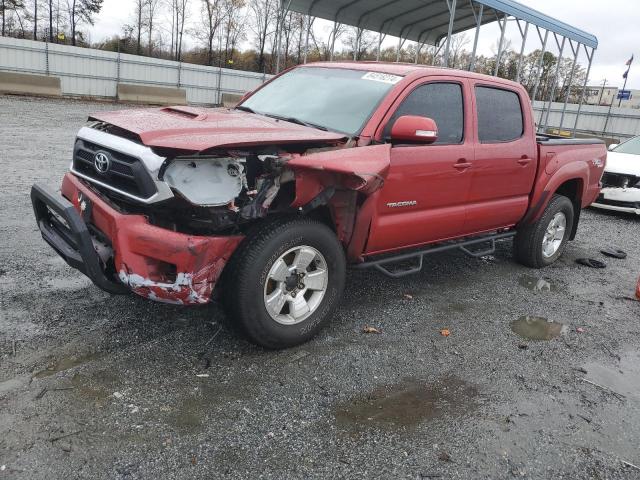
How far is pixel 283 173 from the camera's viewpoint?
3236 mm

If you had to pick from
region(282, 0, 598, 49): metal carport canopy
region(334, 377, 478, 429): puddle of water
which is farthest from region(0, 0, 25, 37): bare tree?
region(334, 377, 478, 429): puddle of water

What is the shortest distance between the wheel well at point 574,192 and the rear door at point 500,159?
102cm

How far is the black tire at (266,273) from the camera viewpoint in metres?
3.10

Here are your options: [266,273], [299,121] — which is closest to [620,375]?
[266,273]

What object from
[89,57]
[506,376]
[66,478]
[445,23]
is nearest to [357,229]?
[506,376]

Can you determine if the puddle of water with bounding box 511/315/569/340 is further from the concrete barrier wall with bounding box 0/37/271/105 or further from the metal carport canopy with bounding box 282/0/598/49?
the concrete barrier wall with bounding box 0/37/271/105

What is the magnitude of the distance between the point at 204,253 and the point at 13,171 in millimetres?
6095

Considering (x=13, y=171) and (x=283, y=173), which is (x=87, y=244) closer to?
(x=283, y=173)

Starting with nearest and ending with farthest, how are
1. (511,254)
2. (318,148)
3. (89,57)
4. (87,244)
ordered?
(87,244), (318,148), (511,254), (89,57)

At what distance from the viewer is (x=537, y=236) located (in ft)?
18.4

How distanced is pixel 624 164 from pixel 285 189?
8.20 metres

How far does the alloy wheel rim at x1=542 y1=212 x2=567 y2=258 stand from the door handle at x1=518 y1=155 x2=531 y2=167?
1.06 m

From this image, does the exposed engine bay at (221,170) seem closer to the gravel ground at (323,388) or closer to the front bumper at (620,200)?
the gravel ground at (323,388)

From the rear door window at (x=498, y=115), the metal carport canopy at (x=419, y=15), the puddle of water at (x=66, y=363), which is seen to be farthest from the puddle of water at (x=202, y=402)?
the metal carport canopy at (x=419, y=15)
